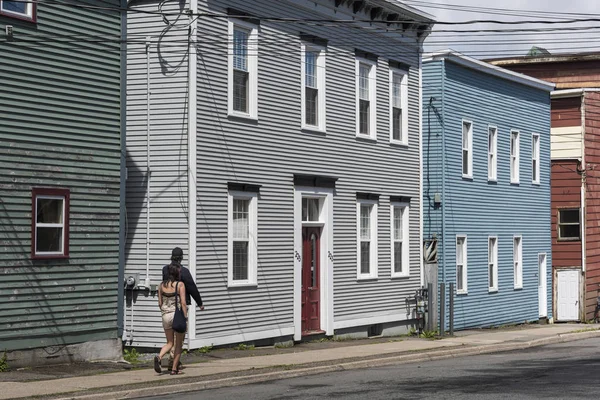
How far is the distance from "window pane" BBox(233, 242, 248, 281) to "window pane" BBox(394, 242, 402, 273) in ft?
24.4

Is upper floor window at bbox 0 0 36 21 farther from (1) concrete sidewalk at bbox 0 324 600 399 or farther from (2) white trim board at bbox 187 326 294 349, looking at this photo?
(2) white trim board at bbox 187 326 294 349

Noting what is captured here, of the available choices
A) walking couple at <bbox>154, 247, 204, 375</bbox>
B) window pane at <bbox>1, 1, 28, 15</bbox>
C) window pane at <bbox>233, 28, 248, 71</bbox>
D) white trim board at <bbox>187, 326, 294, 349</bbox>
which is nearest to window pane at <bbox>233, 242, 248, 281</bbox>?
white trim board at <bbox>187, 326, 294, 349</bbox>

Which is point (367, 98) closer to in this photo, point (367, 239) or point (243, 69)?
point (367, 239)

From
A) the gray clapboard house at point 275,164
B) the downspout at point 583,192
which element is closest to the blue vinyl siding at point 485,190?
→ the downspout at point 583,192

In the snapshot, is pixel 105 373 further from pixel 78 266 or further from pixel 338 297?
pixel 338 297

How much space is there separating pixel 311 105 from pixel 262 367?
8488 millimetres

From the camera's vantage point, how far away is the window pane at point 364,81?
2727cm

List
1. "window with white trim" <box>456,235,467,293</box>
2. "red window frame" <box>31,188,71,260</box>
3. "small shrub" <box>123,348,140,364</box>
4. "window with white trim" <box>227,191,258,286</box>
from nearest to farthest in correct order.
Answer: "red window frame" <box>31,188,71,260</box> → "small shrub" <box>123,348,140,364</box> → "window with white trim" <box>227,191,258,286</box> → "window with white trim" <box>456,235,467,293</box>

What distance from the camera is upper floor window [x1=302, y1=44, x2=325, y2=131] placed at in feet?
81.8

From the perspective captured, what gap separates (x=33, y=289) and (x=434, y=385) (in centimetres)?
674

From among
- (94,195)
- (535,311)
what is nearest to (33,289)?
(94,195)

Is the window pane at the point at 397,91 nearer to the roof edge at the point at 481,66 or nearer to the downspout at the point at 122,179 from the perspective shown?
the roof edge at the point at 481,66

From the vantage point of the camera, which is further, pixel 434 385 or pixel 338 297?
pixel 338 297

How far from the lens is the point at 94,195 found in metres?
19.0
